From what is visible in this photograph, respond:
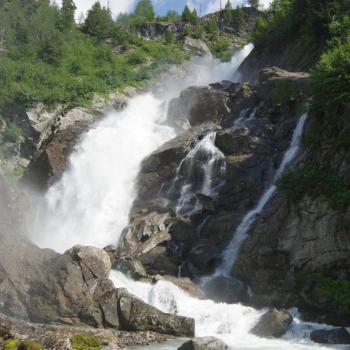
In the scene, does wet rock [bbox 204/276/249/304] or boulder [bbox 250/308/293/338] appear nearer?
boulder [bbox 250/308/293/338]

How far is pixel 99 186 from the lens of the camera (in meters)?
36.2

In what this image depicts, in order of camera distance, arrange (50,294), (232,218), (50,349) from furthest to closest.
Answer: (232,218) < (50,294) < (50,349)

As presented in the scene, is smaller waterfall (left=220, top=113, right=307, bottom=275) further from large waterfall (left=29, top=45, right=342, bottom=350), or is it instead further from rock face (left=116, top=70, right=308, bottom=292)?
rock face (left=116, top=70, right=308, bottom=292)

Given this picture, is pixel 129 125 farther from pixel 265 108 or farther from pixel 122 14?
pixel 122 14

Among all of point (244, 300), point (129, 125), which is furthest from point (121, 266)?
point (129, 125)

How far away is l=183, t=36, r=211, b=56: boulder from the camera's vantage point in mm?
74312

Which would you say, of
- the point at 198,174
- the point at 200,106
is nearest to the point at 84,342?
the point at 198,174

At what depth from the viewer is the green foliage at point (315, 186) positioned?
784 inches

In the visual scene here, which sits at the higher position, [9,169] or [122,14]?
[122,14]

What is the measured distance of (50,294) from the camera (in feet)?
64.5

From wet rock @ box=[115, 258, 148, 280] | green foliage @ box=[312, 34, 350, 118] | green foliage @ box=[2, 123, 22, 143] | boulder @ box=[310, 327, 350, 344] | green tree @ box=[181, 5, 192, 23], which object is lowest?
boulder @ box=[310, 327, 350, 344]

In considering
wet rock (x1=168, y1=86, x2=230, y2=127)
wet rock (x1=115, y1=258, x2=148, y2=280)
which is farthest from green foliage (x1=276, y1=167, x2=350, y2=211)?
wet rock (x1=168, y1=86, x2=230, y2=127)

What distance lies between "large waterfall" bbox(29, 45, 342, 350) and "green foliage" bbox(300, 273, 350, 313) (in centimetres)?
136

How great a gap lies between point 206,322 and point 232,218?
7.09 m
